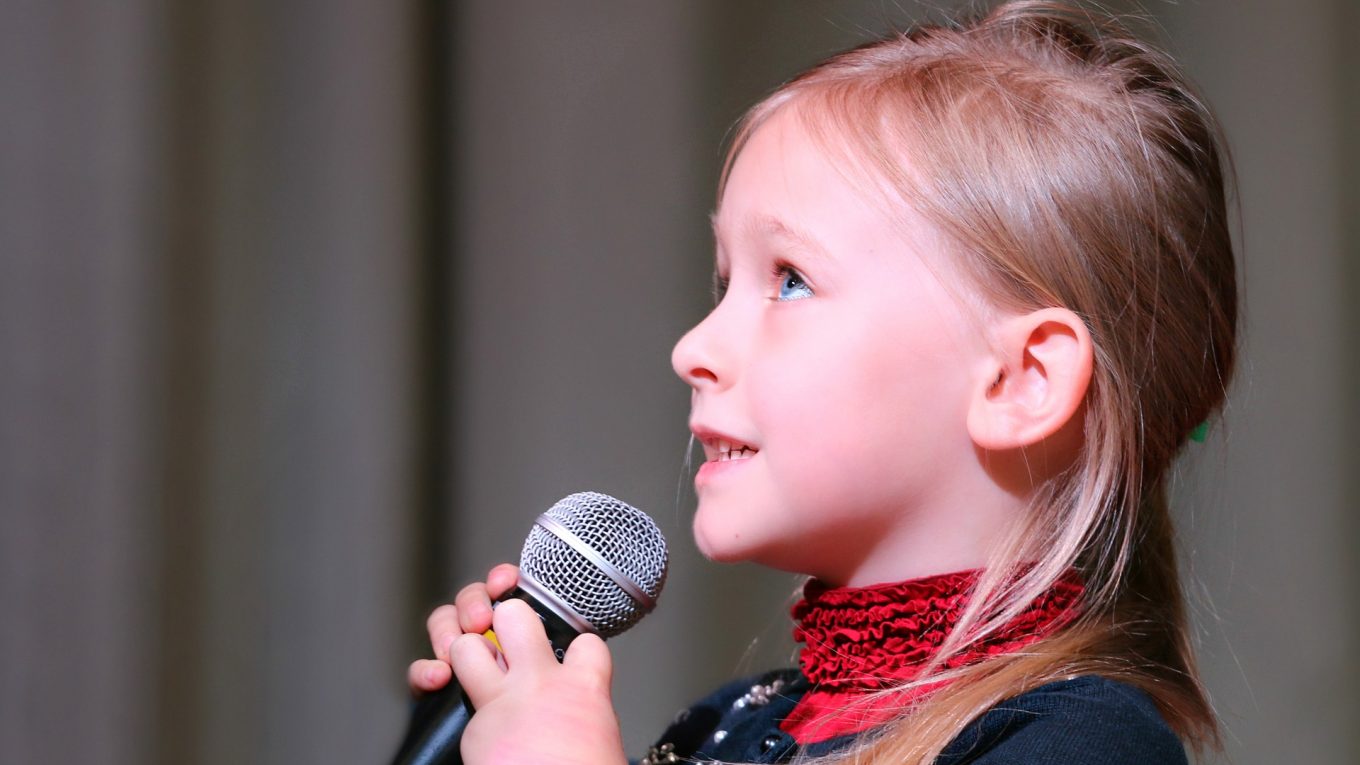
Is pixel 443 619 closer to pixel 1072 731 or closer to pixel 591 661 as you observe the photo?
pixel 591 661

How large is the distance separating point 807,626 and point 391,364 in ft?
2.23

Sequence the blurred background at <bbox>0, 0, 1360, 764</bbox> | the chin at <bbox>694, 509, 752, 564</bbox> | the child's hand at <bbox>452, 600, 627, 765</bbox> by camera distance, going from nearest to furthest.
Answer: the child's hand at <bbox>452, 600, 627, 765</bbox>, the chin at <bbox>694, 509, 752, 564</bbox>, the blurred background at <bbox>0, 0, 1360, 764</bbox>

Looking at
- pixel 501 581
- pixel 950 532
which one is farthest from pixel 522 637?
pixel 950 532

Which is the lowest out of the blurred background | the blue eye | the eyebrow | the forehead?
the blurred background

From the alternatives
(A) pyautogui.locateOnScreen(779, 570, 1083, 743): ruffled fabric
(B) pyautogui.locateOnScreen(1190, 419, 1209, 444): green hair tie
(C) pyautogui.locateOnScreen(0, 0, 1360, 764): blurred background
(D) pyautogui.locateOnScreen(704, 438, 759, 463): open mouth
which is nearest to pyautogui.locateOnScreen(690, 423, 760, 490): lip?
(D) pyautogui.locateOnScreen(704, 438, 759, 463): open mouth

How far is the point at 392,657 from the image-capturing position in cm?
125

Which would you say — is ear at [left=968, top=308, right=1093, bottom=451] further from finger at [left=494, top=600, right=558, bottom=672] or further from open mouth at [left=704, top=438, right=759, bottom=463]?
finger at [left=494, top=600, right=558, bottom=672]

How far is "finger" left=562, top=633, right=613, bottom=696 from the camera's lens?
624 millimetres

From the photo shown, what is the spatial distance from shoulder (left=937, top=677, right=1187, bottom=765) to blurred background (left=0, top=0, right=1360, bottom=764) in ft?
1.87

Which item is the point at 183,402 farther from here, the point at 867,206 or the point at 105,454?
the point at 867,206

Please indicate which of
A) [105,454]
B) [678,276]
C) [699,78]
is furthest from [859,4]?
[105,454]

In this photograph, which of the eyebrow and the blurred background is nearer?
the eyebrow

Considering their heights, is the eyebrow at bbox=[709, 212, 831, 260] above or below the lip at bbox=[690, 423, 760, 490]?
above

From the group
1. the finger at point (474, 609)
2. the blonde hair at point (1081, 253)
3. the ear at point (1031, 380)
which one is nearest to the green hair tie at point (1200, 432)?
the blonde hair at point (1081, 253)
